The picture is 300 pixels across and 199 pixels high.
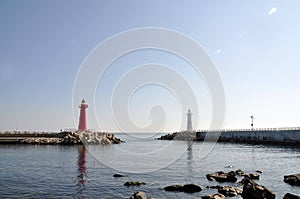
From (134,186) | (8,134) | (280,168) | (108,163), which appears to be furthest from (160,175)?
(8,134)

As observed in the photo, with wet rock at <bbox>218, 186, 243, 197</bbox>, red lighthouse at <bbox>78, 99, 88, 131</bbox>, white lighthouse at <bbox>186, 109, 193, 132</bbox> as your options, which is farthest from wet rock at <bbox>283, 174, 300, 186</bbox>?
white lighthouse at <bbox>186, 109, 193, 132</bbox>

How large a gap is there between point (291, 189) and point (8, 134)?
276 ft

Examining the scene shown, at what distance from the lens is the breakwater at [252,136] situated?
93.7 meters

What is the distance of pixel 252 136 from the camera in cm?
12125

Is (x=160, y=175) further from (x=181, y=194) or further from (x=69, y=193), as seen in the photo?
(x=69, y=193)

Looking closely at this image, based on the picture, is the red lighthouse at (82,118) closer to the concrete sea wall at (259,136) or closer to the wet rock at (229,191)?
the concrete sea wall at (259,136)

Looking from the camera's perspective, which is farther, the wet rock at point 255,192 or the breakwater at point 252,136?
the breakwater at point 252,136

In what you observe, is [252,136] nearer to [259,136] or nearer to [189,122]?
[259,136]

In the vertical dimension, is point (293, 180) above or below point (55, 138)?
below

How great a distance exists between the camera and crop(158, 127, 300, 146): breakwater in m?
93.7

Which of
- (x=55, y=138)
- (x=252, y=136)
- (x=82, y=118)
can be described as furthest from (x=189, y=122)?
(x=55, y=138)

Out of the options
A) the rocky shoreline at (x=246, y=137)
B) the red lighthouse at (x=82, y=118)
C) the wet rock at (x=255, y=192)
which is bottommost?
the rocky shoreline at (x=246, y=137)

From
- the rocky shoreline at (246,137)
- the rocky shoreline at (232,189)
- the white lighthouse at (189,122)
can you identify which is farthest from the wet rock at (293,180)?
the white lighthouse at (189,122)

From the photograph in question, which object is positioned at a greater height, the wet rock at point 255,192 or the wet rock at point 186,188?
the wet rock at point 255,192
